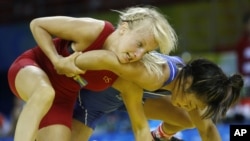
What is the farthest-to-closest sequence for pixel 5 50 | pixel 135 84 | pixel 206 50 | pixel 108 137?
pixel 5 50 → pixel 206 50 → pixel 108 137 → pixel 135 84

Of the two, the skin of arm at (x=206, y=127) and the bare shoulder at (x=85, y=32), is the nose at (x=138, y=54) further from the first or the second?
the skin of arm at (x=206, y=127)

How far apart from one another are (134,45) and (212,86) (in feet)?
1.35

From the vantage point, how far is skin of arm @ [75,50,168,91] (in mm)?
2783

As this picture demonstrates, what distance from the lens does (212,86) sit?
2854 millimetres

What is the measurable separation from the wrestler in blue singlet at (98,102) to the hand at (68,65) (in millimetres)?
303

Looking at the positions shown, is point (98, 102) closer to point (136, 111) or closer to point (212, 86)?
point (136, 111)

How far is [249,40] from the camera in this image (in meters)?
5.95

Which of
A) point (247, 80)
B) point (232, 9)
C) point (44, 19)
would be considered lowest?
point (247, 80)

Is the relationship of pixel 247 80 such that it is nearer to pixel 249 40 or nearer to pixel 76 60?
pixel 249 40

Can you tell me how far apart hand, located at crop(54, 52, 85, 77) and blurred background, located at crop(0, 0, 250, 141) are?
61.2 inches

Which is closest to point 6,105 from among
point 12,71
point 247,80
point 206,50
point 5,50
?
point 5,50

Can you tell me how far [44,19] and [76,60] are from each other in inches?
11.9

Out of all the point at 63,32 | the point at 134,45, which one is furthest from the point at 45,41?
the point at 134,45

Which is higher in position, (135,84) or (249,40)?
(135,84)
